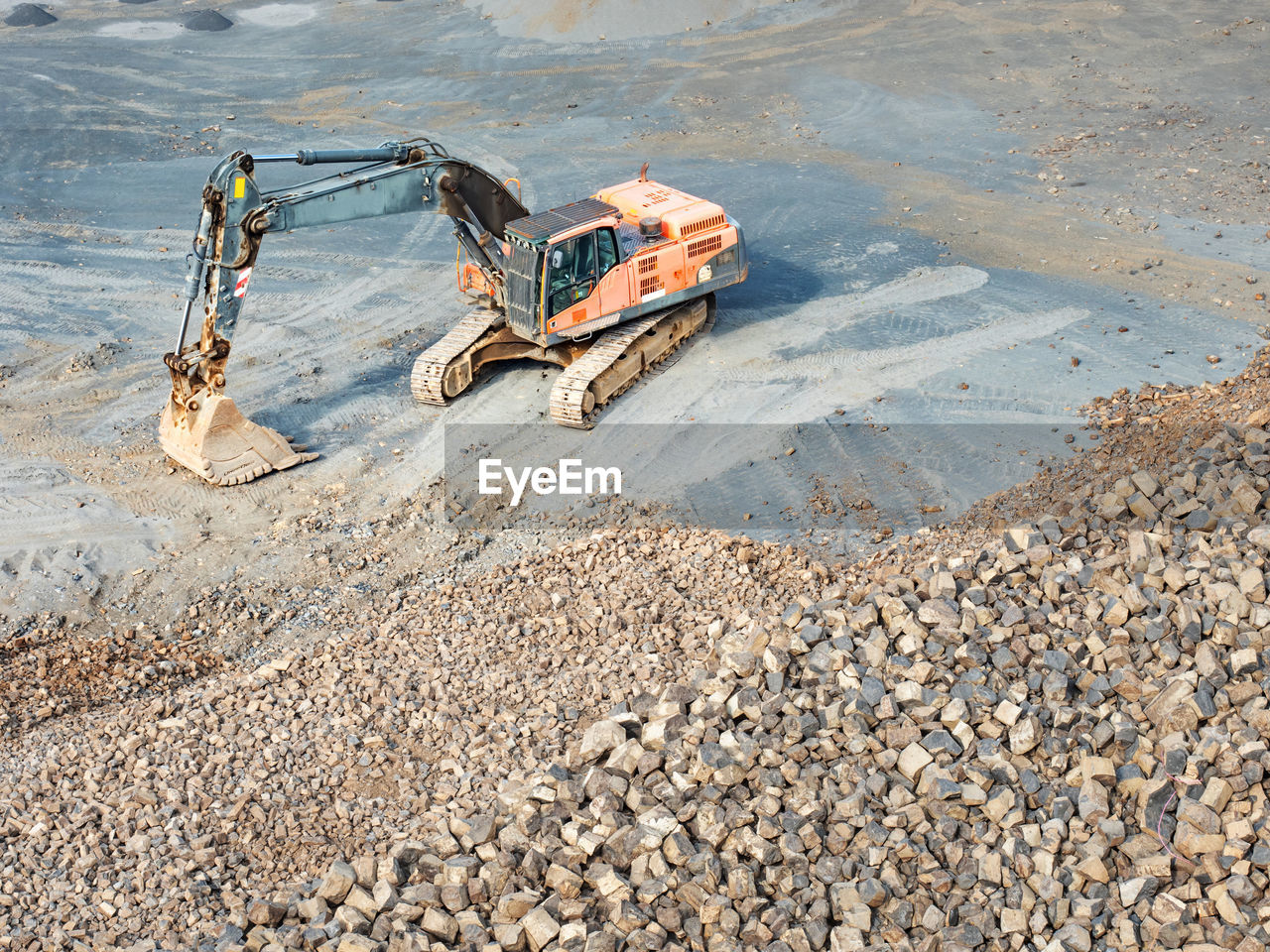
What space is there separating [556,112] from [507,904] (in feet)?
A: 64.4

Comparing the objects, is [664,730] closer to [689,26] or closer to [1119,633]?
[1119,633]

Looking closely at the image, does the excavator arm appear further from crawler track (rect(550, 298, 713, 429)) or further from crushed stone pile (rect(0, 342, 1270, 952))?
crushed stone pile (rect(0, 342, 1270, 952))

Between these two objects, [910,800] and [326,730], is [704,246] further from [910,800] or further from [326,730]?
[910,800]

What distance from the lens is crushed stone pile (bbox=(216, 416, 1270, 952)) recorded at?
7004 millimetres

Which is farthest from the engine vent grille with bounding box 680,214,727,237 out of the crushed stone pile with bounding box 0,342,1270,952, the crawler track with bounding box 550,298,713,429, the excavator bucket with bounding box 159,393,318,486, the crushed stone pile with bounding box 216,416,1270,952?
the crushed stone pile with bounding box 216,416,1270,952

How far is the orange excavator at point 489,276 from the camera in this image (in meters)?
12.2

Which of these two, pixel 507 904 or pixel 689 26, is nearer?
pixel 507 904

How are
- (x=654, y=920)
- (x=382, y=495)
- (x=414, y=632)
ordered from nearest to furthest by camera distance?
1. (x=654, y=920)
2. (x=414, y=632)
3. (x=382, y=495)

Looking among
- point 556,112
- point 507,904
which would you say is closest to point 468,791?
point 507,904

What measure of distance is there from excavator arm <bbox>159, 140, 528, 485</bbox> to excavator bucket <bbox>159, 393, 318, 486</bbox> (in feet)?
0.04

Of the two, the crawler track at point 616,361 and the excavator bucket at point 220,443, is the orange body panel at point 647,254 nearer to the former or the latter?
the crawler track at point 616,361

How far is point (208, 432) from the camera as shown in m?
12.7

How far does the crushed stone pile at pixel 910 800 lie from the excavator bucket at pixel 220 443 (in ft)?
20.2

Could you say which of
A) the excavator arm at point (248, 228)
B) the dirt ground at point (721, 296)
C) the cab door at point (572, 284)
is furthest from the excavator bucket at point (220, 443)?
the cab door at point (572, 284)
